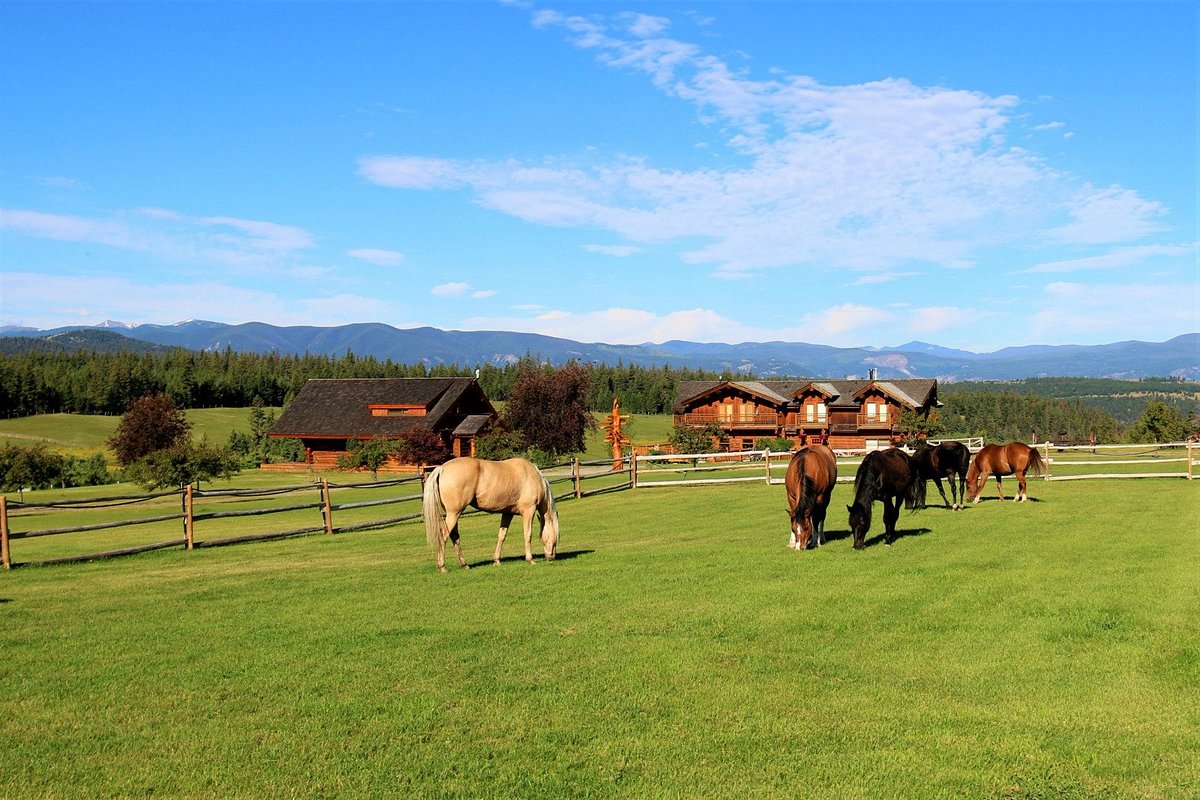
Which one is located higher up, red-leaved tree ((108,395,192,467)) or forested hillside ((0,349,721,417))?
forested hillside ((0,349,721,417))

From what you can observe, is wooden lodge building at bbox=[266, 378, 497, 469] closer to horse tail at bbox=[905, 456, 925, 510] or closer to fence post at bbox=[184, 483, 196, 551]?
fence post at bbox=[184, 483, 196, 551]

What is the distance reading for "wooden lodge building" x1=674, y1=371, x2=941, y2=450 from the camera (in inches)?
2589

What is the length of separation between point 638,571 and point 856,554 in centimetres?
382

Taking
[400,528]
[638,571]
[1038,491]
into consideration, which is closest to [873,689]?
[638,571]

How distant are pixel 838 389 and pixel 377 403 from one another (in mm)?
36982

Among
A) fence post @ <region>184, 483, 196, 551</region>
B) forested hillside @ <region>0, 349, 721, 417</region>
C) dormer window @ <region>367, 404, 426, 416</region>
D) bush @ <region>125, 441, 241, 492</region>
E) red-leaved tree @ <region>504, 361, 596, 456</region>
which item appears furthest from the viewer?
forested hillside @ <region>0, 349, 721, 417</region>

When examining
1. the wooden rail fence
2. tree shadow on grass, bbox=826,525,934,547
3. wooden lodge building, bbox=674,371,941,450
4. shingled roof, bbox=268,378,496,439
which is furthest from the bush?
wooden lodge building, bbox=674,371,941,450

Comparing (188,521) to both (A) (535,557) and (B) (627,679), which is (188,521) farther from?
(B) (627,679)

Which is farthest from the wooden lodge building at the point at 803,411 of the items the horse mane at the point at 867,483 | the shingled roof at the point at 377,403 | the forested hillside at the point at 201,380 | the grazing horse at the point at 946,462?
the horse mane at the point at 867,483

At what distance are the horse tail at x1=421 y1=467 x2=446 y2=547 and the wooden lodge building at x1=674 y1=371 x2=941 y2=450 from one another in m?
50.8

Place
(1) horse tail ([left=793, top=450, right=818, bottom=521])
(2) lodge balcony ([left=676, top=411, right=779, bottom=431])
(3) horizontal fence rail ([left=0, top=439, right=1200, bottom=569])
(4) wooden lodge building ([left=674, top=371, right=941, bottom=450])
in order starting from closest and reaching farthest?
1. (1) horse tail ([left=793, top=450, right=818, bottom=521])
2. (3) horizontal fence rail ([left=0, top=439, right=1200, bottom=569])
3. (2) lodge balcony ([left=676, top=411, right=779, bottom=431])
4. (4) wooden lodge building ([left=674, top=371, right=941, bottom=450])

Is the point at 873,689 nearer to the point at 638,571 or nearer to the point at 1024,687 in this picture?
the point at 1024,687

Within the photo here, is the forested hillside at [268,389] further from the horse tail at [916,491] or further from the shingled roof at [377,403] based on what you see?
the horse tail at [916,491]

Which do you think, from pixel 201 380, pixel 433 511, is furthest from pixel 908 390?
pixel 201 380
